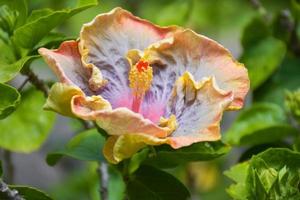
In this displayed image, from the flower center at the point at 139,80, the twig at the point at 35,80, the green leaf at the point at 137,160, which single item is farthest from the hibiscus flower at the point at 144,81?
the twig at the point at 35,80

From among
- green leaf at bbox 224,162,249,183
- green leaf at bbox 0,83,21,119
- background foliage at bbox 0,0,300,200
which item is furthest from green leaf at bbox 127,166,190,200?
green leaf at bbox 0,83,21,119

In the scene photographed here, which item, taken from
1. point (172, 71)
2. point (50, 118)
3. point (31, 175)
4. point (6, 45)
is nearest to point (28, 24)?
→ point (6, 45)

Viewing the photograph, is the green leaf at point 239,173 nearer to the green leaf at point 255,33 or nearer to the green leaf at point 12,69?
the green leaf at point 12,69

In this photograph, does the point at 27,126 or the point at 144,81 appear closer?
the point at 144,81

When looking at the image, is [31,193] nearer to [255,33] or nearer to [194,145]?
[194,145]

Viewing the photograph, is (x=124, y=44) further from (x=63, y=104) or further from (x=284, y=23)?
(x=284, y=23)

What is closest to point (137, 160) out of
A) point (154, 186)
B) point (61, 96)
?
point (154, 186)

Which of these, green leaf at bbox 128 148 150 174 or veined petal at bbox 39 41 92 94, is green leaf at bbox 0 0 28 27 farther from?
green leaf at bbox 128 148 150 174
